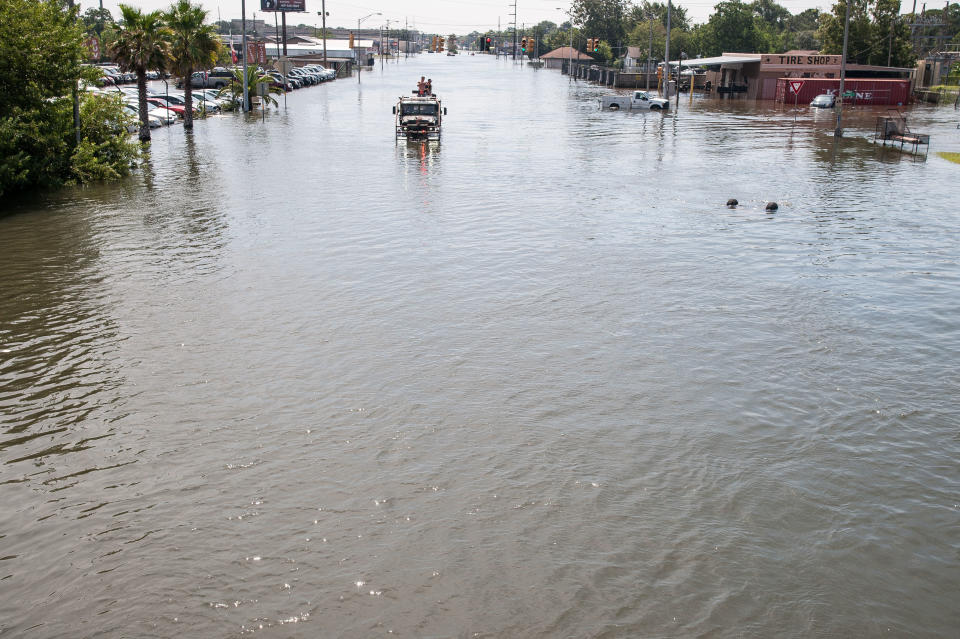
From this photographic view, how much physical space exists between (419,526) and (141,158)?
30790 mm

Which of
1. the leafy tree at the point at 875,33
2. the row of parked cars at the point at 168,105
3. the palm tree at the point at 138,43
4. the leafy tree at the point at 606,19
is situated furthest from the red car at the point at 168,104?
the leafy tree at the point at 606,19

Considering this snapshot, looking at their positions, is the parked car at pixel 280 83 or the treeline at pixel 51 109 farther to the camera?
the parked car at pixel 280 83

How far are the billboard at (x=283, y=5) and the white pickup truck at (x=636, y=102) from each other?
1422 inches

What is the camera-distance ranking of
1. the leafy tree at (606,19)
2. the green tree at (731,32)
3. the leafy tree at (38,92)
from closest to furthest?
1. the leafy tree at (38,92)
2. the green tree at (731,32)
3. the leafy tree at (606,19)

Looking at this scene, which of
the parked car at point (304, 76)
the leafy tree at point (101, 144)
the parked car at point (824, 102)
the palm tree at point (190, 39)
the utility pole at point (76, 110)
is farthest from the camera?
the parked car at point (304, 76)

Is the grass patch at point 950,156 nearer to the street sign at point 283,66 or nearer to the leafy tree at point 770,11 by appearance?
the street sign at point 283,66

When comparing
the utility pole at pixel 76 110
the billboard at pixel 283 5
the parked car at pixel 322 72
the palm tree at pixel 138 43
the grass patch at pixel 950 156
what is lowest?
the grass patch at pixel 950 156

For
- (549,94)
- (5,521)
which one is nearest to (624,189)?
(5,521)

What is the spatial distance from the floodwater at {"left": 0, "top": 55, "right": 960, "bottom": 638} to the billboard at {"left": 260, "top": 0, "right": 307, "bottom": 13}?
211ft

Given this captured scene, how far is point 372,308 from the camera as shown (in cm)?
1653

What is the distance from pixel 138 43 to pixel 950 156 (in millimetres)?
38529

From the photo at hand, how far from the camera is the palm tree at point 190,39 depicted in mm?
41312

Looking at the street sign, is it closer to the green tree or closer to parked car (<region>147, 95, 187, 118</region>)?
parked car (<region>147, 95, 187, 118</region>)

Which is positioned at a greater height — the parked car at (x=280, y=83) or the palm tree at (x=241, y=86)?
the parked car at (x=280, y=83)
